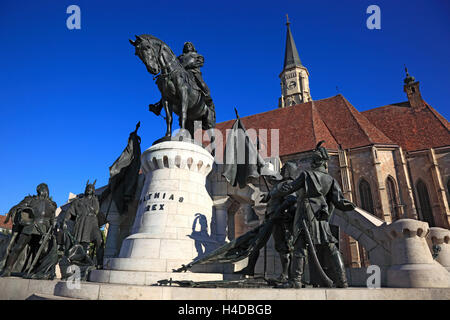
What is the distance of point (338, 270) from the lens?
367cm

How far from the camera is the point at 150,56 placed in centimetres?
691

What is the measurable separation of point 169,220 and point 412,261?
4540mm

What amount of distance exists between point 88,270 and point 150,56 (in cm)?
523

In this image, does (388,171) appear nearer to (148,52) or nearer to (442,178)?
(442,178)

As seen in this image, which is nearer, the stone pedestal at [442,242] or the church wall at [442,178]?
the stone pedestal at [442,242]

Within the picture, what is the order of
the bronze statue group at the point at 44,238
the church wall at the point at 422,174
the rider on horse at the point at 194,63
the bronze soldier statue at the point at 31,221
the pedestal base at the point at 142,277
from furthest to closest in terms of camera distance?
the church wall at the point at 422,174, the rider on horse at the point at 194,63, the bronze soldier statue at the point at 31,221, the bronze statue group at the point at 44,238, the pedestal base at the point at 142,277

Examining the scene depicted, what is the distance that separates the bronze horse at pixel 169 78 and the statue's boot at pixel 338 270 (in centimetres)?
501

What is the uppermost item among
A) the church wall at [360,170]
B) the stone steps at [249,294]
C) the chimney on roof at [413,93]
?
the chimney on roof at [413,93]

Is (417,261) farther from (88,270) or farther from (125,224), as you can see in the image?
(125,224)

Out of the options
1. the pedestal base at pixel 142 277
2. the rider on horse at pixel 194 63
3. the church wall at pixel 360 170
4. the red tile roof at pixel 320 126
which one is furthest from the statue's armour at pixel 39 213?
the church wall at pixel 360 170

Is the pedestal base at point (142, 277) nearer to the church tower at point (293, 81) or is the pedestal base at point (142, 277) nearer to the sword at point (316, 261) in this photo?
the sword at point (316, 261)

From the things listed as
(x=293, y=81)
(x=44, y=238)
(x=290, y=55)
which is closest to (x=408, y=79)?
(x=293, y=81)

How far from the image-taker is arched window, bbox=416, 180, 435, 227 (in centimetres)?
1942

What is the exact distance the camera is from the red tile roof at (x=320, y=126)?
21531 millimetres
